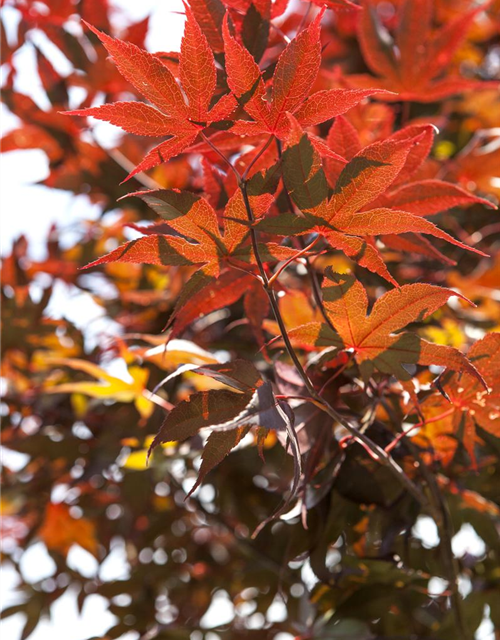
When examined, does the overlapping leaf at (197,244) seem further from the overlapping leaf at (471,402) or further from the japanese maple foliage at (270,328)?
the overlapping leaf at (471,402)

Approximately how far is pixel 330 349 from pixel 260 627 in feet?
2.32

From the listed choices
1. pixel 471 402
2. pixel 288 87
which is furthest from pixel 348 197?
pixel 471 402

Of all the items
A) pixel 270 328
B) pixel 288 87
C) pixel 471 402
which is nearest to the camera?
pixel 288 87

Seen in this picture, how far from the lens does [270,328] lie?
628 millimetres

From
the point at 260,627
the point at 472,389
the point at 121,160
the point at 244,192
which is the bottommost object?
the point at 260,627

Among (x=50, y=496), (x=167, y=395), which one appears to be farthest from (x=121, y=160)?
(x=50, y=496)

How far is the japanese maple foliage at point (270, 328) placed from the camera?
0.42 metres

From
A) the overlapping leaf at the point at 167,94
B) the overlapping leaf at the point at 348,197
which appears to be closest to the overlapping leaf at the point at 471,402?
the overlapping leaf at the point at 348,197

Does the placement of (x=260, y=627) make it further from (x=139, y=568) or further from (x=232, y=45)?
(x=232, y=45)

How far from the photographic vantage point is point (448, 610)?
698mm

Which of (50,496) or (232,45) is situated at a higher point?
(232,45)

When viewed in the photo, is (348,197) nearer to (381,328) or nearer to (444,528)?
(381,328)

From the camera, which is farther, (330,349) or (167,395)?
(167,395)

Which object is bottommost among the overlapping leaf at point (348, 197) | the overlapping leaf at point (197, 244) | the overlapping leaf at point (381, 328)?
the overlapping leaf at point (381, 328)
